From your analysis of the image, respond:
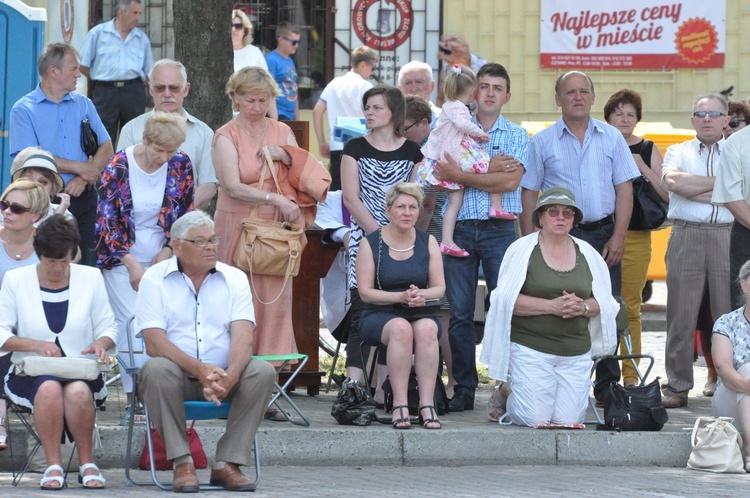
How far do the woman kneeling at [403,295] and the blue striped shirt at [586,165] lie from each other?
1.14 metres

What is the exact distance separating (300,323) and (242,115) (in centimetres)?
161

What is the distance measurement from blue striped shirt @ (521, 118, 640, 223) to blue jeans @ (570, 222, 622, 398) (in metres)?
0.09

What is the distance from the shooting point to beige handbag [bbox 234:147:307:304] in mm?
8414

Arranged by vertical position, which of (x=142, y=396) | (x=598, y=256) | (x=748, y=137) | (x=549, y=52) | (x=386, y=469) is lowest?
(x=386, y=469)

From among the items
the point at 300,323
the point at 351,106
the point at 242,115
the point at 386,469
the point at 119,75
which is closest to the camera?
the point at 386,469

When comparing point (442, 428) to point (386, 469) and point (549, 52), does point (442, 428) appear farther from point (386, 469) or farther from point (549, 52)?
point (549, 52)

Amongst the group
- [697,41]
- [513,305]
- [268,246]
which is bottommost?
[513,305]

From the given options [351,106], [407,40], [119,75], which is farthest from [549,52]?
[119,75]

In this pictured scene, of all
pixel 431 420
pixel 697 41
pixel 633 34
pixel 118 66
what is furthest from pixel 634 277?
pixel 697 41

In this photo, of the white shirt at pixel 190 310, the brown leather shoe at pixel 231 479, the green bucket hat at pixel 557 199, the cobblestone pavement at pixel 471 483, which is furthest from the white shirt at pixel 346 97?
the brown leather shoe at pixel 231 479

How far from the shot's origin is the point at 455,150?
898cm

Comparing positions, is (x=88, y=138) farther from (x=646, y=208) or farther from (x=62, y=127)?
(x=646, y=208)

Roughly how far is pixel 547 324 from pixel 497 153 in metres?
1.20

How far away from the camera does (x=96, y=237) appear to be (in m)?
8.36
